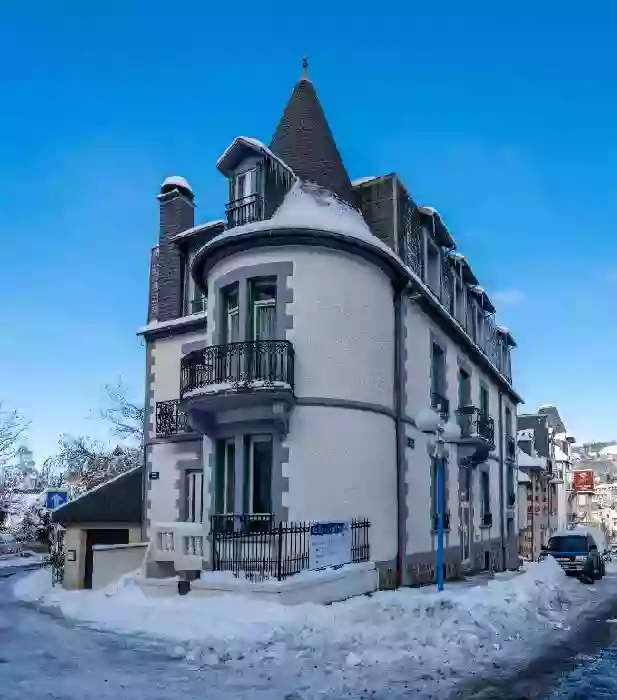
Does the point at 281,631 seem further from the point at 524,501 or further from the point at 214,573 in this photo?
the point at 524,501

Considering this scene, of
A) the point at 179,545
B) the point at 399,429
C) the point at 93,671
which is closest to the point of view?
the point at 93,671

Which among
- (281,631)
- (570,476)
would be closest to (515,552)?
(281,631)

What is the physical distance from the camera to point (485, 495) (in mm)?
27078

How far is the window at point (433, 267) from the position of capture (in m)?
→ 21.7

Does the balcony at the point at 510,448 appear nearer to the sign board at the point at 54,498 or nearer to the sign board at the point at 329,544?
the sign board at the point at 329,544

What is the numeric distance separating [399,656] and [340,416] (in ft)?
20.7

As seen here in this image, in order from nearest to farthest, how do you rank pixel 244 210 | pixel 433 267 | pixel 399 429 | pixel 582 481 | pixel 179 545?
pixel 179 545 → pixel 244 210 → pixel 399 429 → pixel 433 267 → pixel 582 481

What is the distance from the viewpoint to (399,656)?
9.77 m

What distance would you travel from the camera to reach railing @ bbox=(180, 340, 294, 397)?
578 inches

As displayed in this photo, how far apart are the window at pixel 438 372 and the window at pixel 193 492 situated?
7282mm

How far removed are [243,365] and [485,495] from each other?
15285 millimetres

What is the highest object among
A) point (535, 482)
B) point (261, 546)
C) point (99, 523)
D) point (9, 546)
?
point (535, 482)

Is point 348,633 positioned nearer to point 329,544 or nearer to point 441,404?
point 329,544

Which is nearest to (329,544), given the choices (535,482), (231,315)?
(231,315)
